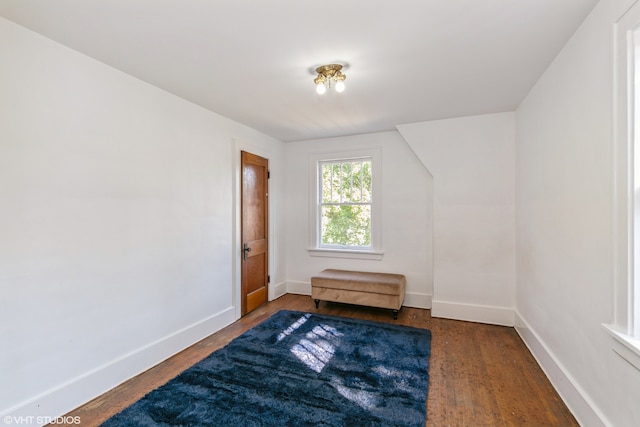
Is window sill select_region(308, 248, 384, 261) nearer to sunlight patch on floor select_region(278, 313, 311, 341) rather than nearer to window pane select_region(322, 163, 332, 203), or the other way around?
window pane select_region(322, 163, 332, 203)

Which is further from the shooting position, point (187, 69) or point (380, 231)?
point (380, 231)

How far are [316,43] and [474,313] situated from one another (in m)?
3.46

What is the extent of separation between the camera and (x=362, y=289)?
378cm

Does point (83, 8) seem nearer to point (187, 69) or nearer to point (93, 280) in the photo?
point (187, 69)

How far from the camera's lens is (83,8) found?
164 cm

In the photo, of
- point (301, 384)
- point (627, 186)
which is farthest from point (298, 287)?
point (627, 186)

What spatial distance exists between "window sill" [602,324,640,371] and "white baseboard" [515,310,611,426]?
1.47 ft

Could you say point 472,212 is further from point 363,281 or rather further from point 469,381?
point 469,381

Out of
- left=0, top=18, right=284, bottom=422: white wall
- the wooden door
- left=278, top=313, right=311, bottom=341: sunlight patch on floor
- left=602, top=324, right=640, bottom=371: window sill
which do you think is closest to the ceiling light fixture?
left=0, top=18, right=284, bottom=422: white wall

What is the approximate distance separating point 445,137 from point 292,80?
2.17 metres

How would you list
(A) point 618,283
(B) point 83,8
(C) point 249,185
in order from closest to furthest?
1. (A) point 618,283
2. (B) point 83,8
3. (C) point 249,185

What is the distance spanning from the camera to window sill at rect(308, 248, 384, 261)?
4297 mm

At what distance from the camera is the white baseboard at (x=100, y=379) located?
5.98ft

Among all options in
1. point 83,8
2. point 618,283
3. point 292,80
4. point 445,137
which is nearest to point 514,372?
point 618,283
